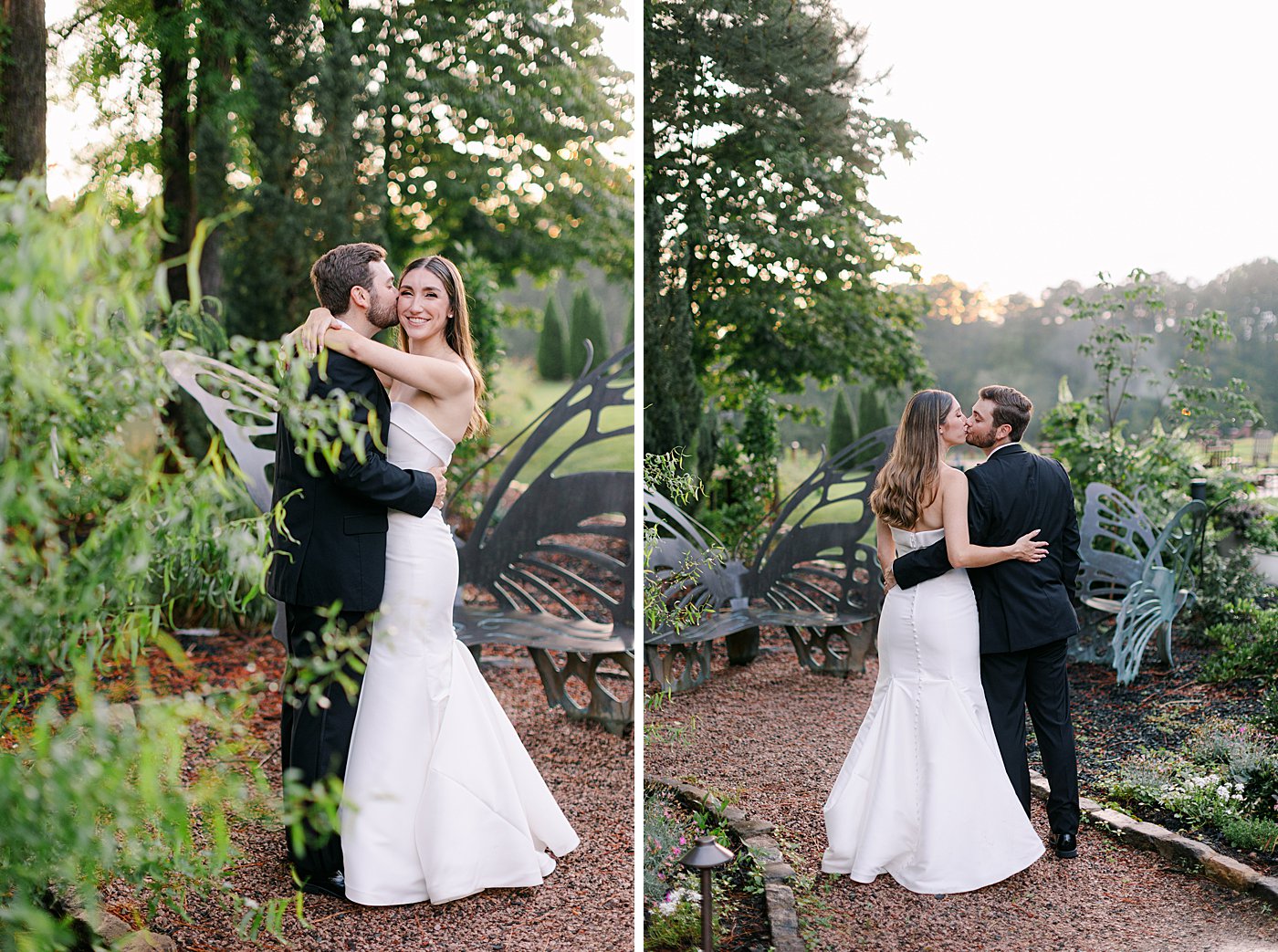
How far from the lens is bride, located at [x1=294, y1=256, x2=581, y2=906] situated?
9.68 feet

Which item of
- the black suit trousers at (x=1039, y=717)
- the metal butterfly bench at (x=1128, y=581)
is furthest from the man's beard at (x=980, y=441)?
the black suit trousers at (x=1039, y=717)

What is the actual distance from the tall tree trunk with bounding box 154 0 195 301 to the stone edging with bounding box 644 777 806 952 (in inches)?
146

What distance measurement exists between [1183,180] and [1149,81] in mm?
336

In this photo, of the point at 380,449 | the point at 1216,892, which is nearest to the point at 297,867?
the point at 380,449

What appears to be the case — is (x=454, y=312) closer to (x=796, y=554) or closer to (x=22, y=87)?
(x=796, y=554)

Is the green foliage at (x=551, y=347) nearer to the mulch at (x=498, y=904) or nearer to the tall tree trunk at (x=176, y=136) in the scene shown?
the tall tree trunk at (x=176, y=136)

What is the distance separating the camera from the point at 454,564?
3125 millimetres

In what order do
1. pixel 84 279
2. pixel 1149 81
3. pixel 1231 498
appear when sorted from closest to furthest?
pixel 84 279
pixel 1149 81
pixel 1231 498

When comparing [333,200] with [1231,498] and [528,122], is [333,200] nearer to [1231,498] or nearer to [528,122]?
[528,122]

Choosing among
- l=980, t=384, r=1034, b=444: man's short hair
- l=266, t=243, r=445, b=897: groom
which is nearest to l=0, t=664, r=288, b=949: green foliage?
l=266, t=243, r=445, b=897: groom

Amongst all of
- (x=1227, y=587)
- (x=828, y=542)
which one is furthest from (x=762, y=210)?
(x=1227, y=587)

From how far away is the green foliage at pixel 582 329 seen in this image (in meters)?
6.89

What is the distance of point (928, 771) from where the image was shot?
288 cm

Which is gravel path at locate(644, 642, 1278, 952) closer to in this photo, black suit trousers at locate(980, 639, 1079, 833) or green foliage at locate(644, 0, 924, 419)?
black suit trousers at locate(980, 639, 1079, 833)
